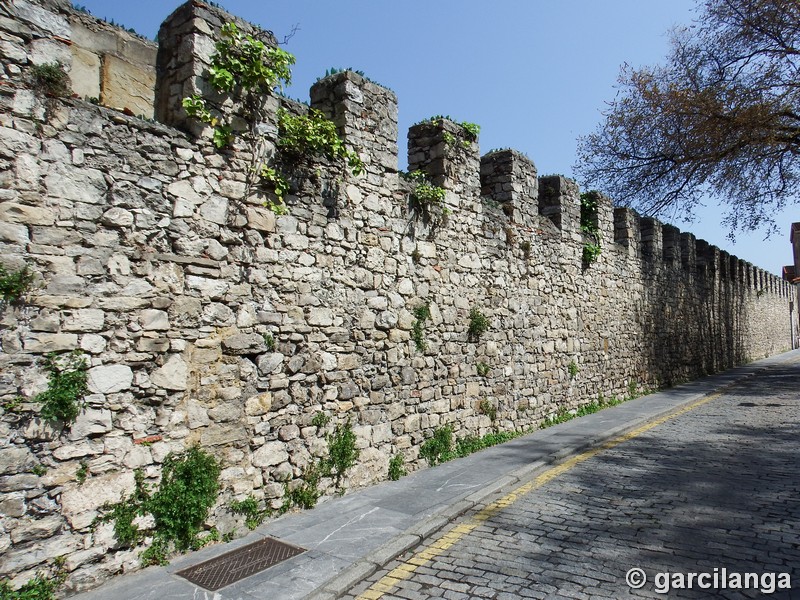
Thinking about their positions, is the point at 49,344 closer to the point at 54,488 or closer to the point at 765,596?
the point at 54,488

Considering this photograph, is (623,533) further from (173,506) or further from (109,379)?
(109,379)

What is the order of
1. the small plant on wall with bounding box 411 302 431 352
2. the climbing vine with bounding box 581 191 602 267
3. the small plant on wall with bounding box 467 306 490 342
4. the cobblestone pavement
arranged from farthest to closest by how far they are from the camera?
the climbing vine with bounding box 581 191 602 267
the small plant on wall with bounding box 467 306 490 342
the small plant on wall with bounding box 411 302 431 352
the cobblestone pavement

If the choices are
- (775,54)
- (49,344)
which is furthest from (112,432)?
(775,54)

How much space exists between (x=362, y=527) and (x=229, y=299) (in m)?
2.55

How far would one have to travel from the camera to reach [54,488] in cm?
406

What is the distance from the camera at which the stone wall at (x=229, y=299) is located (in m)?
4.07

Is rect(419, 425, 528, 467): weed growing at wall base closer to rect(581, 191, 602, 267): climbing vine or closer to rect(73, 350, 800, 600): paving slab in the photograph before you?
rect(73, 350, 800, 600): paving slab

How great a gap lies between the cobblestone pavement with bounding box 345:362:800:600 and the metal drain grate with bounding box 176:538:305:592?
85cm

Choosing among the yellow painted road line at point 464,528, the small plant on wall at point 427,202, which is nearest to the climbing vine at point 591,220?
the yellow painted road line at point 464,528

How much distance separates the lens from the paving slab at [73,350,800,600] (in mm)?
4141

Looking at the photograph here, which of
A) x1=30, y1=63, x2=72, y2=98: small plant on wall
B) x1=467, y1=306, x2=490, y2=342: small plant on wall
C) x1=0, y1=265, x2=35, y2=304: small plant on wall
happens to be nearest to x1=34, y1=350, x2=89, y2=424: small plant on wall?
x1=0, y1=265, x2=35, y2=304: small plant on wall

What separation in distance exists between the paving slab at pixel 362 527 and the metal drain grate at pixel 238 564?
77 mm

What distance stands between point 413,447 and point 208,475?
315 centimetres

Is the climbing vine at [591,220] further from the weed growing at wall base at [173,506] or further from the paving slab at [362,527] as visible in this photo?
the weed growing at wall base at [173,506]
